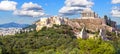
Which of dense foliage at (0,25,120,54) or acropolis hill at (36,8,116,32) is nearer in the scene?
dense foliage at (0,25,120,54)

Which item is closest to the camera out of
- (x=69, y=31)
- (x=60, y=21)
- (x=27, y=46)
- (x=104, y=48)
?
(x=104, y=48)

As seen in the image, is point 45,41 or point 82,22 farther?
point 82,22

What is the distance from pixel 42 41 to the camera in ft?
304

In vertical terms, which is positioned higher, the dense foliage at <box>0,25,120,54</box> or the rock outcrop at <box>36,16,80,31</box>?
the rock outcrop at <box>36,16,80,31</box>

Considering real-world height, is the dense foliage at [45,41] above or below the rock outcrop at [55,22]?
below

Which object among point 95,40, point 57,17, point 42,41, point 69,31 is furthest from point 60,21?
point 95,40

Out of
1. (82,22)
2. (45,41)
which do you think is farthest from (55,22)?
(45,41)

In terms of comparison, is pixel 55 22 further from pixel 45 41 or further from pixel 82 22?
pixel 45 41

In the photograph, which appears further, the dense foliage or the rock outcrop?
the rock outcrop

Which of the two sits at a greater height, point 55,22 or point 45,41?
point 55,22

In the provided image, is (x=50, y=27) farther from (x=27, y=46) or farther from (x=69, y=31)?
(x=27, y=46)

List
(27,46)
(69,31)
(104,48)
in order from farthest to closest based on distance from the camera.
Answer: (69,31)
(27,46)
(104,48)

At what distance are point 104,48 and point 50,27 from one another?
68594mm

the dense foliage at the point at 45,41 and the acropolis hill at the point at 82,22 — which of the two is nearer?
the dense foliage at the point at 45,41
